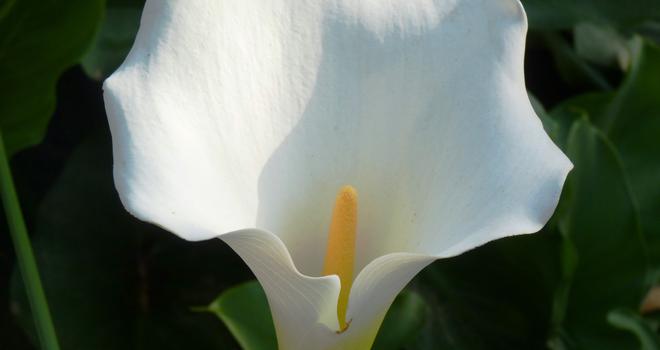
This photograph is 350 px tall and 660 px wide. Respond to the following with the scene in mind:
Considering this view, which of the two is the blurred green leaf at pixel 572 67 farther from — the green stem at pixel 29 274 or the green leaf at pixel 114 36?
the green stem at pixel 29 274

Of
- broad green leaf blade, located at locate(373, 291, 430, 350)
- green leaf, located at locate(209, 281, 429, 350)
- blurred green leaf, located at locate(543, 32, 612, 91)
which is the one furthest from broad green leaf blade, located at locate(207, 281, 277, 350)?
blurred green leaf, located at locate(543, 32, 612, 91)

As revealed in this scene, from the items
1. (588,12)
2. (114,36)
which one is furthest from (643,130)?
(114,36)

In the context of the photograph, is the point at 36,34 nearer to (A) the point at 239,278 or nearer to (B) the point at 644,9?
(A) the point at 239,278

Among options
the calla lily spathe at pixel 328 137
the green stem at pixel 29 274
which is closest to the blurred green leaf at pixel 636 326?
the calla lily spathe at pixel 328 137

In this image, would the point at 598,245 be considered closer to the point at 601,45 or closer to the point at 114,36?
the point at 601,45

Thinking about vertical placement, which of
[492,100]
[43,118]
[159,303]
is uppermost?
[492,100]

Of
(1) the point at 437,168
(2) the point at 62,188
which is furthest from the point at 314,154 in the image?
(2) the point at 62,188

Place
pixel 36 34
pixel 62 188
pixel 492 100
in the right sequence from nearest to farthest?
pixel 492 100
pixel 36 34
pixel 62 188

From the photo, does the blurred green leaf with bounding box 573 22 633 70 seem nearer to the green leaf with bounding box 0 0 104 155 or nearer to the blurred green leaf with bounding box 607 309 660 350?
the blurred green leaf with bounding box 607 309 660 350
